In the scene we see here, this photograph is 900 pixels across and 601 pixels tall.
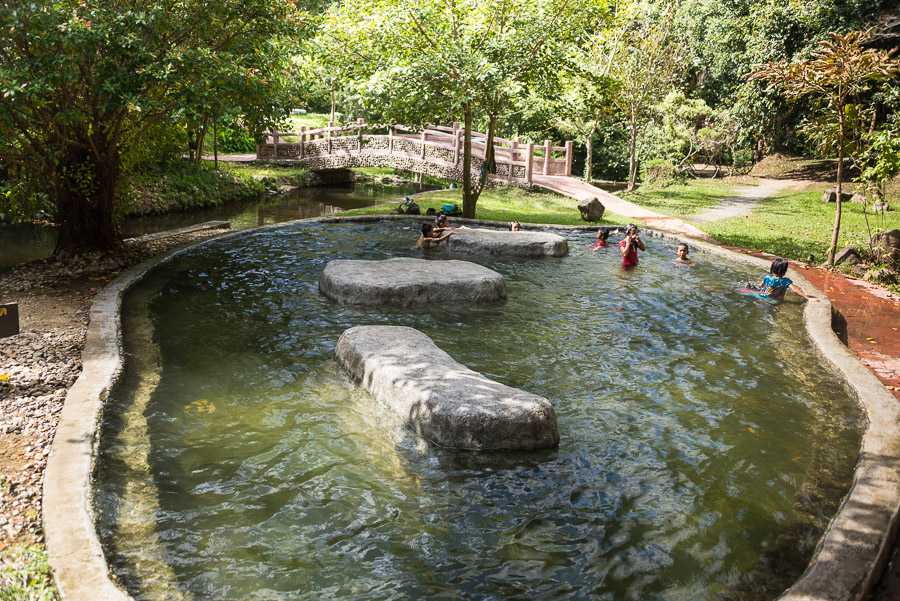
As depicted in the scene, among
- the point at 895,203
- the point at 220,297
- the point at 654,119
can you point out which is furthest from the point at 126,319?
the point at 654,119

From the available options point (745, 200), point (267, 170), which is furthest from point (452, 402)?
point (267, 170)

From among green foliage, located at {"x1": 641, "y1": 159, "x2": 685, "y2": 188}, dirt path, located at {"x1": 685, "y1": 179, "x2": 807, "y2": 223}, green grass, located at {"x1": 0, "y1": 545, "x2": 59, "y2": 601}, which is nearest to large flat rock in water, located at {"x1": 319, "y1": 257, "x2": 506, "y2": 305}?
green grass, located at {"x1": 0, "y1": 545, "x2": 59, "y2": 601}

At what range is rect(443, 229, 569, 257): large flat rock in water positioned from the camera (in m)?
13.8

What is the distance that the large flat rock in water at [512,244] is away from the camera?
13.8 m

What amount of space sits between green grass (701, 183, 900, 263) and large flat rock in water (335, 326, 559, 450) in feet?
36.0

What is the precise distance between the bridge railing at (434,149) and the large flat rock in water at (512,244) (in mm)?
9854

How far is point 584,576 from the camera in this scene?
14.0 feet

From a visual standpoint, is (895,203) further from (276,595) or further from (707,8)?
(276,595)

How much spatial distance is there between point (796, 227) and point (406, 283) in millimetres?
13771

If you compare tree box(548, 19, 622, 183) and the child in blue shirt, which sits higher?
tree box(548, 19, 622, 183)

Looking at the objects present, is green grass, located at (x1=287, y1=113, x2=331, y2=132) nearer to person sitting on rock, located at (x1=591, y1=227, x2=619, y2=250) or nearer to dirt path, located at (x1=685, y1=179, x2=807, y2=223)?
dirt path, located at (x1=685, y1=179, x2=807, y2=223)

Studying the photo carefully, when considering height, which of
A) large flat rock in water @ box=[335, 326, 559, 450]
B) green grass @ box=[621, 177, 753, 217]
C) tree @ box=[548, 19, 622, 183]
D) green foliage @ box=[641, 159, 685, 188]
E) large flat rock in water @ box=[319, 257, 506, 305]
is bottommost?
large flat rock in water @ box=[335, 326, 559, 450]

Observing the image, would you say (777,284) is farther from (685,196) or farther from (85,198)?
(685,196)

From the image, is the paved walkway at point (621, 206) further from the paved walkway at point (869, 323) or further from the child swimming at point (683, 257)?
the child swimming at point (683, 257)
